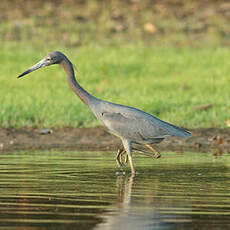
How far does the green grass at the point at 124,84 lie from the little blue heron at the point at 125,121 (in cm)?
333

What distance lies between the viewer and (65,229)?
629 cm

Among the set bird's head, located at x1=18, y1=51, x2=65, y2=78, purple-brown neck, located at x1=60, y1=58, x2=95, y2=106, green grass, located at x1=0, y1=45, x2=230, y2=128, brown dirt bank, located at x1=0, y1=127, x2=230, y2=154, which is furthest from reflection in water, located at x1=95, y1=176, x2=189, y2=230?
green grass, located at x1=0, y1=45, x2=230, y2=128

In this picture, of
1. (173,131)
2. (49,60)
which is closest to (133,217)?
(173,131)

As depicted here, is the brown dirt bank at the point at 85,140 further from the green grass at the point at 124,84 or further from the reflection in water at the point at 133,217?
the reflection in water at the point at 133,217

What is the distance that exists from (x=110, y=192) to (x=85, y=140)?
16.4 feet

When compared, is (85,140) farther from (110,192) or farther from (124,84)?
(110,192)

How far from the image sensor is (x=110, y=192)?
27.3 ft

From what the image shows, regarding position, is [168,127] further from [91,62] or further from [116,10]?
[116,10]

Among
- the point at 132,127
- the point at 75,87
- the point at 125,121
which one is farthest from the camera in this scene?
the point at 75,87

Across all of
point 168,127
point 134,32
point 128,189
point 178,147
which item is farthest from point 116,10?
point 128,189

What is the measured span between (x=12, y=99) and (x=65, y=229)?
9.25 meters

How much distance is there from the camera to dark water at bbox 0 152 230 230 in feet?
21.9

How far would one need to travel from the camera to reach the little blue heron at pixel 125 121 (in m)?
10.3

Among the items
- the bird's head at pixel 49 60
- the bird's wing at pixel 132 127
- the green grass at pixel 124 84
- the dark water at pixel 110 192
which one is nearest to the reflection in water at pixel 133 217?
the dark water at pixel 110 192
